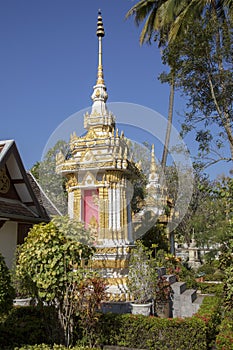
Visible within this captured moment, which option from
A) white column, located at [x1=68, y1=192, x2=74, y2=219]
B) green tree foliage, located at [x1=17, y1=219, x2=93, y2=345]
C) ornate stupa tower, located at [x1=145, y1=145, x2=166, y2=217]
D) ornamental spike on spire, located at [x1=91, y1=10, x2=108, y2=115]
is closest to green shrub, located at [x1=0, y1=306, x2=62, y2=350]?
green tree foliage, located at [x1=17, y1=219, x2=93, y2=345]

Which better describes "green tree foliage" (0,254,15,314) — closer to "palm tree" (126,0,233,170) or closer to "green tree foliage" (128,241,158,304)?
"green tree foliage" (128,241,158,304)

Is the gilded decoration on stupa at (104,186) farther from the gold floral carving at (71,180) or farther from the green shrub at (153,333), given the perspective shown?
the green shrub at (153,333)

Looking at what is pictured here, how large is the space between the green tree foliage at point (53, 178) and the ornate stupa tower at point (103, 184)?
294 mm

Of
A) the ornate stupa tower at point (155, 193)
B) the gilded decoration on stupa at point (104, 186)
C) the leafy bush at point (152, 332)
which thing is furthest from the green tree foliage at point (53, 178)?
the leafy bush at point (152, 332)

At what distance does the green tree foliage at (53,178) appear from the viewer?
12320mm

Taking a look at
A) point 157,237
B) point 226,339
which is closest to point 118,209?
point 226,339

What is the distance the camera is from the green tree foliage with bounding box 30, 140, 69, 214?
12.3 m

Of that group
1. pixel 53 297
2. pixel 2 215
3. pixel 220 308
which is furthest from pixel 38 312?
pixel 220 308

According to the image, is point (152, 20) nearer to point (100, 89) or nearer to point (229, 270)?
point (100, 89)

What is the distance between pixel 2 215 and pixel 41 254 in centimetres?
357

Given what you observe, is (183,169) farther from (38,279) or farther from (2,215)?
(38,279)

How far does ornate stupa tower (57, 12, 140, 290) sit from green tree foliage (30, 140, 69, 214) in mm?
294

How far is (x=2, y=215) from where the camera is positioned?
30.6ft

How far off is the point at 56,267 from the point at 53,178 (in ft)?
22.8
